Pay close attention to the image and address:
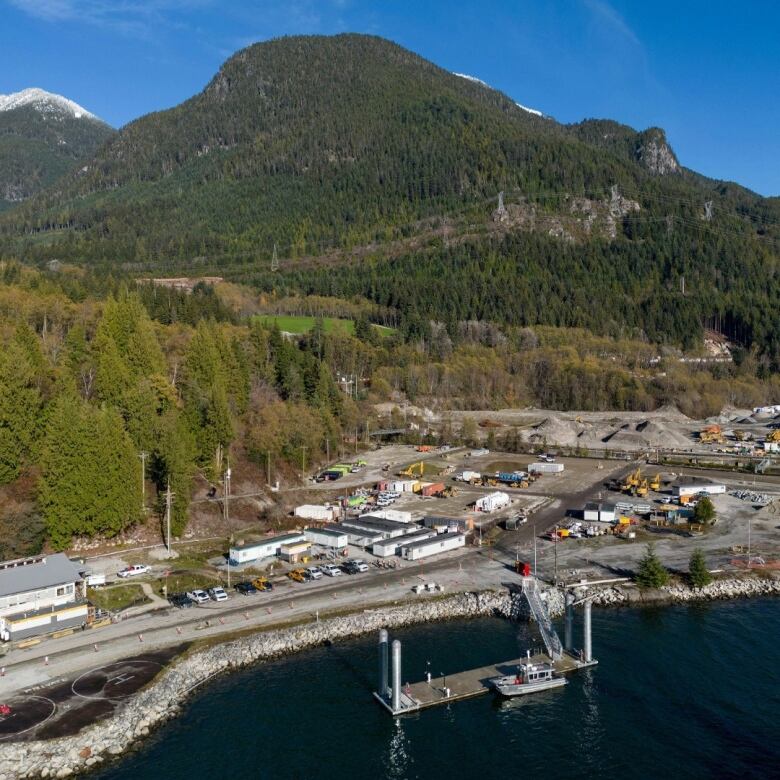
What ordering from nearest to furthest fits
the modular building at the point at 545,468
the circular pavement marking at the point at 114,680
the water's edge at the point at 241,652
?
the water's edge at the point at 241,652, the circular pavement marking at the point at 114,680, the modular building at the point at 545,468

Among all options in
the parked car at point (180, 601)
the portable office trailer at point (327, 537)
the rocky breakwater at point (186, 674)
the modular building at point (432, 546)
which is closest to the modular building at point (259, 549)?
the portable office trailer at point (327, 537)

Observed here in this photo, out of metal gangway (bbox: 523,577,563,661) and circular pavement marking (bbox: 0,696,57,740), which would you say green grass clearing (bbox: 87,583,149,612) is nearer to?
circular pavement marking (bbox: 0,696,57,740)

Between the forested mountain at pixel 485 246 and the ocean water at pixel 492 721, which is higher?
the forested mountain at pixel 485 246

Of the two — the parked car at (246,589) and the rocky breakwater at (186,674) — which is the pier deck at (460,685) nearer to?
the rocky breakwater at (186,674)

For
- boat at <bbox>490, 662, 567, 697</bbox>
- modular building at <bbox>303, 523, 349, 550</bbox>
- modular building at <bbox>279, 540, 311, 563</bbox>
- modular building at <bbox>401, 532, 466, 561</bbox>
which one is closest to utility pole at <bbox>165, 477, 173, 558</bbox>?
modular building at <bbox>279, 540, 311, 563</bbox>

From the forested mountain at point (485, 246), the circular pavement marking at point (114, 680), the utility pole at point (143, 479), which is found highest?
the forested mountain at point (485, 246)

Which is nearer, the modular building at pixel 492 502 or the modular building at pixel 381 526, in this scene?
the modular building at pixel 381 526

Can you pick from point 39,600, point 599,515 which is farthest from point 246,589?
point 599,515

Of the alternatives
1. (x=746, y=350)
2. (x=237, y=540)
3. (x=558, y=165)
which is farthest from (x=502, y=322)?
(x=237, y=540)
